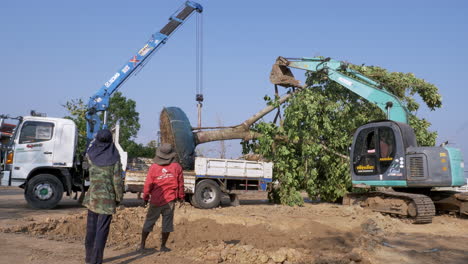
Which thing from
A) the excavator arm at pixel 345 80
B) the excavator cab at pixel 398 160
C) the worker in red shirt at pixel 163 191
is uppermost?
the excavator arm at pixel 345 80

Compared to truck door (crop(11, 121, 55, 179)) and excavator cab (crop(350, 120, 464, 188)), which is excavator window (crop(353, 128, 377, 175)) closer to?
excavator cab (crop(350, 120, 464, 188))

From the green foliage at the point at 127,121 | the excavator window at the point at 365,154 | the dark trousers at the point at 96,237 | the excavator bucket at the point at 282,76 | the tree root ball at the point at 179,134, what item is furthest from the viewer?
the green foliage at the point at 127,121

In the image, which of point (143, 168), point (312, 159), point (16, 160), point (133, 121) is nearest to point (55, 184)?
point (16, 160)

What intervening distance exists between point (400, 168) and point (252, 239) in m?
5.51

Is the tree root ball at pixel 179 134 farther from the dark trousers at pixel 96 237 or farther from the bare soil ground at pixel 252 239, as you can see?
the dark trousers at pixel 96 237

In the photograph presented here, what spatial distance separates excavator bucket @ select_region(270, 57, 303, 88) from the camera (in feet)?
48.7

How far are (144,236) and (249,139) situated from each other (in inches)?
360

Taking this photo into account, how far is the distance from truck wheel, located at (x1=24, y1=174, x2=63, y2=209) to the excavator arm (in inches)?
319

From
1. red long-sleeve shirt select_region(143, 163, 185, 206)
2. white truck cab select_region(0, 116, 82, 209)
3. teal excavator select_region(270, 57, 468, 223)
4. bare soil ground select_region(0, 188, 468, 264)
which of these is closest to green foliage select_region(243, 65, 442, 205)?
teal excavator select_region(270, 57, 468, 223)

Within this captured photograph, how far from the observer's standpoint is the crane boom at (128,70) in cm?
1514

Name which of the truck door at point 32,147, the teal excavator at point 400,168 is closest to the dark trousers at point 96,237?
the truck door at point 32,147

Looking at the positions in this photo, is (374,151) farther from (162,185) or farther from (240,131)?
(162,185)

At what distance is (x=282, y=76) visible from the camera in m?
14.9

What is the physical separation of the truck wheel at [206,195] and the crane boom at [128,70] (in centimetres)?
435
